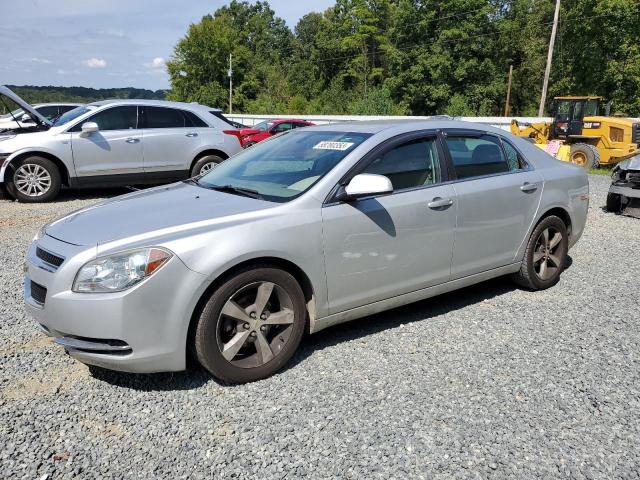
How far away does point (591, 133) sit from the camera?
645 inches

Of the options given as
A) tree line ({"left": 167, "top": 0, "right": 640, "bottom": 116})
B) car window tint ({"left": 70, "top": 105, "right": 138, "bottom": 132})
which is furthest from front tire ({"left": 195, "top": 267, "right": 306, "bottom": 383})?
tree line ({"left": 167, "top": 0, "right": 640, "bottom": 116})

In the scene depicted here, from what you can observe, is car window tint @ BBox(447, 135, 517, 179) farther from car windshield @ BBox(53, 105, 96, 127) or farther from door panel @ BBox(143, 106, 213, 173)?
car windshield @ BBox(53, 105, 96, 127)

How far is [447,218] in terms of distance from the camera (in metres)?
3.93

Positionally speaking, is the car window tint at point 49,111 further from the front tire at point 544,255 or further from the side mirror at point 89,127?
the front tire at point 544,255

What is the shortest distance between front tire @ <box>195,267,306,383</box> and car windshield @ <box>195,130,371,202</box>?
602 millimetres

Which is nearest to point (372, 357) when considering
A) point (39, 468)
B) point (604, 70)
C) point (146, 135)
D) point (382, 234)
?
point (382, 234)

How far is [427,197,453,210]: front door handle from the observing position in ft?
12.6

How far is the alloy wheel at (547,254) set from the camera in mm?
4824

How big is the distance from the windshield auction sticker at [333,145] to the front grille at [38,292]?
209cm

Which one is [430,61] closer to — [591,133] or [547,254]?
[591,133]

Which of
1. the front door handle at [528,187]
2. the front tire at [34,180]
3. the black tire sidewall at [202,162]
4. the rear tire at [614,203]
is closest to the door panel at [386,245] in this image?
the front door handle at [528,187]

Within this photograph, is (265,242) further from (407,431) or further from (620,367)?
(620,367)

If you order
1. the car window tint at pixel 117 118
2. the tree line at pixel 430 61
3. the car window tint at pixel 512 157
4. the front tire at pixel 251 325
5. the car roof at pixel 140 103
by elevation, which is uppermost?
the tree line at pixel 430 61

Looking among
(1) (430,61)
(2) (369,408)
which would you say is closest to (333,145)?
(2) (369,408)
